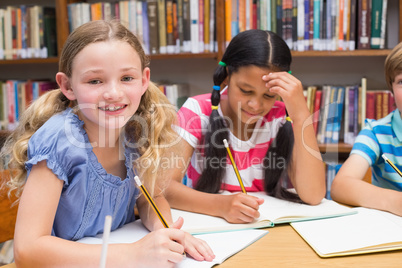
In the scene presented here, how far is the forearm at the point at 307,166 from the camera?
1.09 m

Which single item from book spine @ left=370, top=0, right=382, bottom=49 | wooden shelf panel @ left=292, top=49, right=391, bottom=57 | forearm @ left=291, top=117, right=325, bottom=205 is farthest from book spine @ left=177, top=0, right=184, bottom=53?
forearm @ left=291, top=117, right=325, bottom=205

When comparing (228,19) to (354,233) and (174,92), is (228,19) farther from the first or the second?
(354,233)

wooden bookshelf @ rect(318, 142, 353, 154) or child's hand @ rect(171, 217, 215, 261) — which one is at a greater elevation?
child's hand @ rect(171, 217, 215, 261)

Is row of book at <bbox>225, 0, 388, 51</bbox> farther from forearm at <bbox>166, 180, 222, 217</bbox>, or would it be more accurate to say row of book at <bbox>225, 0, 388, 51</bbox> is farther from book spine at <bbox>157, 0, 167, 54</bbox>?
forearm at <bbox>166, 180, 222, 217</bbox>

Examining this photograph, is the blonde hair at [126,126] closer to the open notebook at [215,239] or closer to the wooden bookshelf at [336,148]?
the open notebook at [215,239]

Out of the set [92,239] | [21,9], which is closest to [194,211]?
[92,239]

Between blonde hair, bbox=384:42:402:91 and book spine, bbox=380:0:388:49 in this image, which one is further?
book spine, bbox=380:0:388:49

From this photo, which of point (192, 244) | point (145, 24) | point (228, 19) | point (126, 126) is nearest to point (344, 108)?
point (228, 19)

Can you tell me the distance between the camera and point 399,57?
1.17m

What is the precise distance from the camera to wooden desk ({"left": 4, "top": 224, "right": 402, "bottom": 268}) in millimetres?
719

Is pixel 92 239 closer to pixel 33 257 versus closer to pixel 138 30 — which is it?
pixel 33 257

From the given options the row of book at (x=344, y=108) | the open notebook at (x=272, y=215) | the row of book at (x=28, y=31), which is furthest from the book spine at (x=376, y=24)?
the row of book at (x=28, y=31)

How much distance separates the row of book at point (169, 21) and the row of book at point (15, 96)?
0.54 meters

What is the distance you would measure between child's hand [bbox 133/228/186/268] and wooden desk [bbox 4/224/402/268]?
0.28ft
